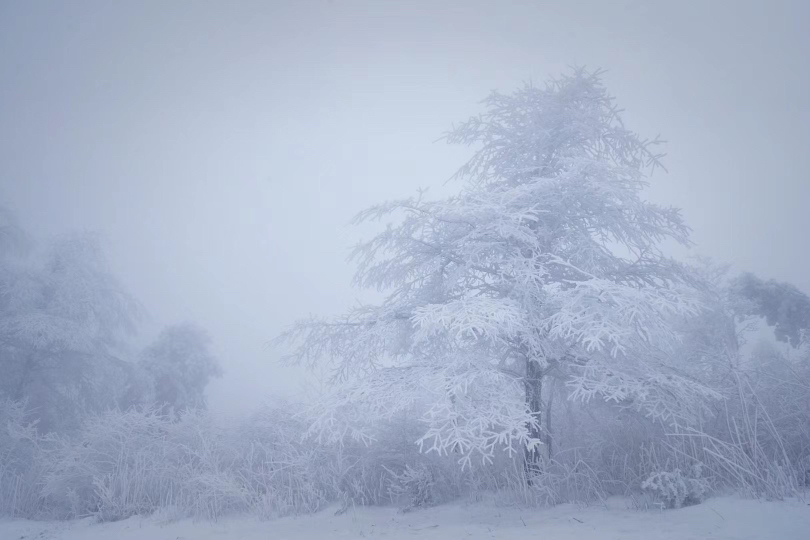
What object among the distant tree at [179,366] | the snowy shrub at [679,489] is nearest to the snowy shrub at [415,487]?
the snowy shrub at [679,489]

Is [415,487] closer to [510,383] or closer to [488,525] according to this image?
[488,525]

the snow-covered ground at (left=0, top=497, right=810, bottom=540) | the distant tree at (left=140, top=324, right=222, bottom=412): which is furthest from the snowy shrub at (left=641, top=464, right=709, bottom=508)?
the distant tree at (left=140, top=324, right=222, bottom=412)

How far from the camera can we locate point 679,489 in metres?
4.47

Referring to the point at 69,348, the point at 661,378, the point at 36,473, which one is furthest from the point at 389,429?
the point at 69,348

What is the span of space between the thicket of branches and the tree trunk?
31 millimetres

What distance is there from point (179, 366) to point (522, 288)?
50.8 ft

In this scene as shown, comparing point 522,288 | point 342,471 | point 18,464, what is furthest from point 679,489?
point 18,464

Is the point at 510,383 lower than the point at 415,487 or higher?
higher

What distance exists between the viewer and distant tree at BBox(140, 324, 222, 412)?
15180 mm

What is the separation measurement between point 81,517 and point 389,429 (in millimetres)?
5686

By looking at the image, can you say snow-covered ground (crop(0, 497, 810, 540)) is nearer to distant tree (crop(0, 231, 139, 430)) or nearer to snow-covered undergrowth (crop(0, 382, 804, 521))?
snow-covered undergrowth (crop(0, 382, 804, 521))

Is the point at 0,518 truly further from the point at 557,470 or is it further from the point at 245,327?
the point at 245,327

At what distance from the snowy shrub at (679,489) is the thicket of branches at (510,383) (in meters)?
0.02

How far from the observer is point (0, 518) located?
7.20m
